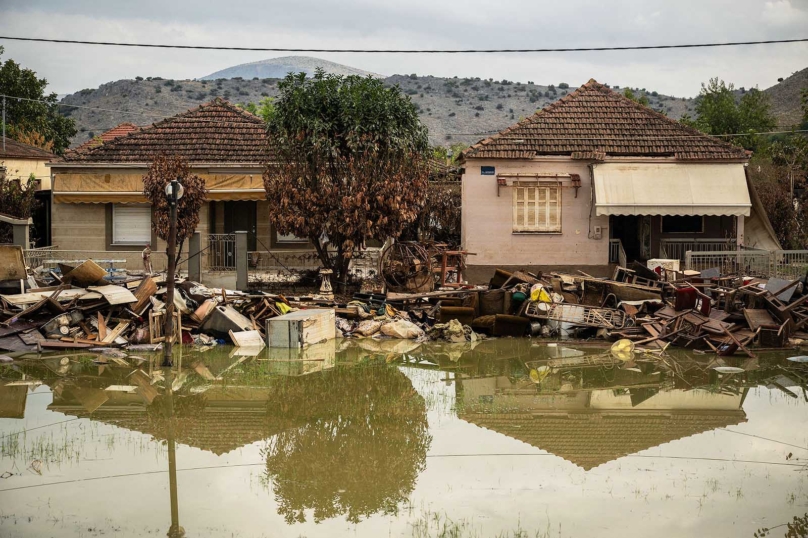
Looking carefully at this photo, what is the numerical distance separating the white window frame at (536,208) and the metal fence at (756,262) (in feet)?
13.2

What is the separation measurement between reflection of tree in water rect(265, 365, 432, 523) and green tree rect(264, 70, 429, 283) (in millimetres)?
7053

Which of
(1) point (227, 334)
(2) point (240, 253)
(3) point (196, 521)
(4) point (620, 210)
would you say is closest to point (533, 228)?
(4) point (620, 210)

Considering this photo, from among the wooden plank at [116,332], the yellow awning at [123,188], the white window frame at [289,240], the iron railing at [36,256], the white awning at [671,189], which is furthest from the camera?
the white window frame at [289,240]

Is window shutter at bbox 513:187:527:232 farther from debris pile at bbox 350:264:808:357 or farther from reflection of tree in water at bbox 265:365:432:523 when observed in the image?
reflection of tree in water at bbox 265:365:432:523

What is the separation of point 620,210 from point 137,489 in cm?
1755

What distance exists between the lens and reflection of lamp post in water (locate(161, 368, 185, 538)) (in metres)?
7.78

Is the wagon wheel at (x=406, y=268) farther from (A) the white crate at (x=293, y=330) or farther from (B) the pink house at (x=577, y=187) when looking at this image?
(A) the white crate at (x=293, y=330)

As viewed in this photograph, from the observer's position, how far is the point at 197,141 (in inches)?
1046

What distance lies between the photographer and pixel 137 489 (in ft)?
29.2

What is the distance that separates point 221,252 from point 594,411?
14.1 meters

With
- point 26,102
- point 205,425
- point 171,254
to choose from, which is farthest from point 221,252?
point 26,102

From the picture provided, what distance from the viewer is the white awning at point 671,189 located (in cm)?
2377

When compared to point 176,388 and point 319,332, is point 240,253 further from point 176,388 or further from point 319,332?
point 176,388

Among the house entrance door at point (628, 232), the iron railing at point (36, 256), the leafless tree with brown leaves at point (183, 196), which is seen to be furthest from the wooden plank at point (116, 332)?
the house entrance door at point (628, 232)
